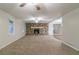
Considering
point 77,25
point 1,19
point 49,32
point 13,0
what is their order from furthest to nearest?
1. point 49,32
2. point 1,19
3. point 77,25
4. point 13,0

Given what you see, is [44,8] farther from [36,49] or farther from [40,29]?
[40,29]

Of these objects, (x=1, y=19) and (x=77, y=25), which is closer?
(x=77, y=25)

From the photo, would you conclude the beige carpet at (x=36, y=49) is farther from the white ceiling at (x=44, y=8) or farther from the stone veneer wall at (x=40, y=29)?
the stone veneer wall at (x=40, y=29)

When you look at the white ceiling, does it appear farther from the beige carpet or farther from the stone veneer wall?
the stone veneer wall

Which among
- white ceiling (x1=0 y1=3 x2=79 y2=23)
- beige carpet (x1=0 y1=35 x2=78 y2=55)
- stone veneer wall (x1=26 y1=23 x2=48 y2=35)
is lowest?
beige carpet (x1=0 y1=35 x2=78 y2=55)

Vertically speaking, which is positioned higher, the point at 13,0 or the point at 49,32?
the point at 13,0

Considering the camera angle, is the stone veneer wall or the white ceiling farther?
the stone veneer wall

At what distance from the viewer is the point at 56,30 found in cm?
1555

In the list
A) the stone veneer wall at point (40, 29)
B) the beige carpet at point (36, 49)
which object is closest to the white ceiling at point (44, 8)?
the beige carpet at point (36, 49)

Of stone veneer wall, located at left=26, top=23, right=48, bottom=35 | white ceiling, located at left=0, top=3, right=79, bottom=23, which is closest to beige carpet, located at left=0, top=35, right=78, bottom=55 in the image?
white ceiling, located at left=0, top=3, right=79, bottom=23

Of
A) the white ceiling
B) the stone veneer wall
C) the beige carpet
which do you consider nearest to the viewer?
the white ceiling
